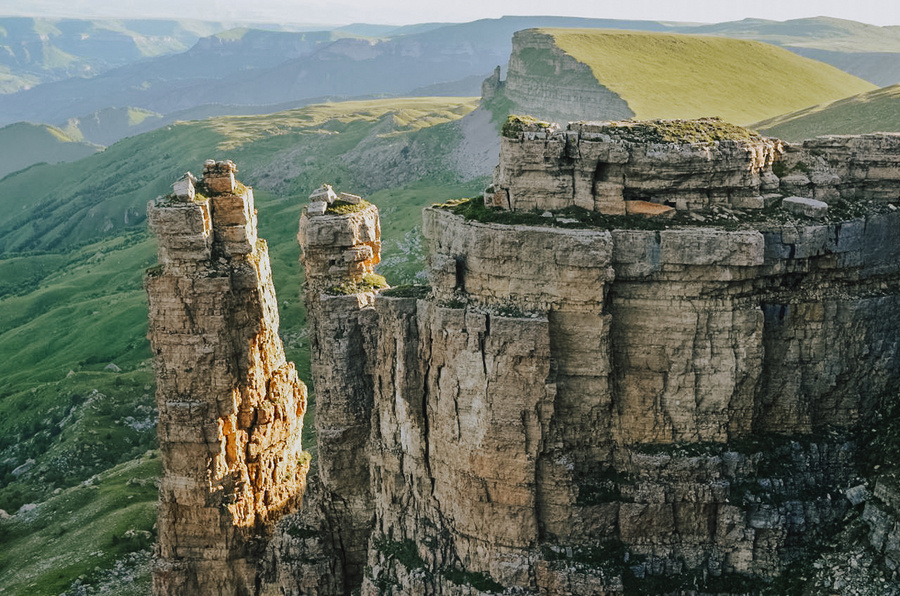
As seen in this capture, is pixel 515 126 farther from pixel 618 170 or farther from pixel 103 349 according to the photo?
pixel 103 349

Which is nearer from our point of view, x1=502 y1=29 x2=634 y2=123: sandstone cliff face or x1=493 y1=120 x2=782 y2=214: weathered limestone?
x1=493 y1=120 x2=782 y2=214: weathered limestone

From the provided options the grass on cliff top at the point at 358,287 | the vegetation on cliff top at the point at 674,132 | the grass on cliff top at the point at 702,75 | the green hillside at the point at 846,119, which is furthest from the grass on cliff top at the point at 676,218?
the grass on cliff top at the point at 702,75

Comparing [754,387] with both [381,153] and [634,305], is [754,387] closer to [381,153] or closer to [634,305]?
[634,305]

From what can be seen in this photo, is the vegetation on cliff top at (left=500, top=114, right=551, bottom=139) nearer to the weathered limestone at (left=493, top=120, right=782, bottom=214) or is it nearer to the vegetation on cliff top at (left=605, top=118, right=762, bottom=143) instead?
the weathered limestone at (left=493, top=120, right=782, bottom=214)

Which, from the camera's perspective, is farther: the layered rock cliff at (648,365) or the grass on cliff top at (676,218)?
the grass on cliff top at (676,218)

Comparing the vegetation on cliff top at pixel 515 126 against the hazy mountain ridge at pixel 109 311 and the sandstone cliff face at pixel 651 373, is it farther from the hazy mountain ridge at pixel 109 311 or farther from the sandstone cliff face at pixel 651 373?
the hazy mountain ridge at pixel 109 311

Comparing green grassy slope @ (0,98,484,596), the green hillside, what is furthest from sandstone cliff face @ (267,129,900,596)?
the green hillside

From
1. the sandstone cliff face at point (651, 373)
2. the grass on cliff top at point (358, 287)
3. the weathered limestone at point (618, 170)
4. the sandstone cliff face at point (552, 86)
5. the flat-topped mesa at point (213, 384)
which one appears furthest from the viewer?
the sandstone cliff face at point (552, 86)

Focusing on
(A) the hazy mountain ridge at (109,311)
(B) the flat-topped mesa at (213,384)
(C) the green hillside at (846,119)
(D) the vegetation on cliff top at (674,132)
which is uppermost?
(D) the vegetation on cliff top at (674,132)
